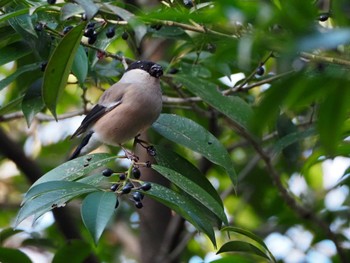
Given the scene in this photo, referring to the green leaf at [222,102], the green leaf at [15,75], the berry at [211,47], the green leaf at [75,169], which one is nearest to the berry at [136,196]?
the green leaf at [75,169]

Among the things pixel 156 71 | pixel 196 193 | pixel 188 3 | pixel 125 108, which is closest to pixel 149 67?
pixel 156 71

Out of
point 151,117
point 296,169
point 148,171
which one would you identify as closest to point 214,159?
point 151,117

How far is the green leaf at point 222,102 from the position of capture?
291 centimetres

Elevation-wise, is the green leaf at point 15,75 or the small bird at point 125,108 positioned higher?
the green leaf at point 15,75

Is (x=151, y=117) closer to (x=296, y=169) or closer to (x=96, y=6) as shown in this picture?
(x=96, y=6)

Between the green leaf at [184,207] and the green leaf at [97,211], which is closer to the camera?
the green leaf at [97,211]

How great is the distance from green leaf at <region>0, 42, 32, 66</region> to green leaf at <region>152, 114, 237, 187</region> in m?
0.64

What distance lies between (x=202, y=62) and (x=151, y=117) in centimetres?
63

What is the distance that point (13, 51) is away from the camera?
10.00ft

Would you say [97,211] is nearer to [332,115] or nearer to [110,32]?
[332,115]

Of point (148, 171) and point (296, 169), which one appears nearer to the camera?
point (148, 171)

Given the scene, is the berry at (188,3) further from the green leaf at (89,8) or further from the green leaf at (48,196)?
the green leaf at (48,196)

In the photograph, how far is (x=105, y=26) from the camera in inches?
117

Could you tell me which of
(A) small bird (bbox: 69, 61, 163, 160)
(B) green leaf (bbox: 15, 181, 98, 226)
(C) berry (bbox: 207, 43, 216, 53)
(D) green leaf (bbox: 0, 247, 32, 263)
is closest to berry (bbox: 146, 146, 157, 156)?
(A) small bird (bbox: 69, 61, 163, 160)
